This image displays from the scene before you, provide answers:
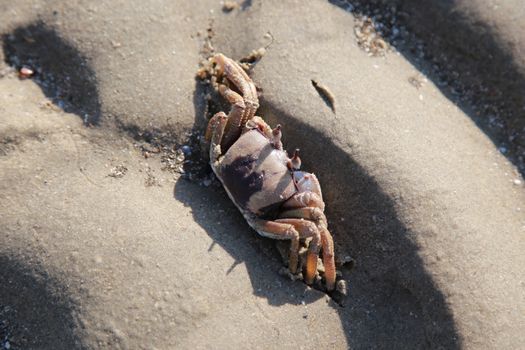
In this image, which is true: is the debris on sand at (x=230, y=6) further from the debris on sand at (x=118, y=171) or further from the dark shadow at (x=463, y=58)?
the debris on sand at (x=118, y=171)

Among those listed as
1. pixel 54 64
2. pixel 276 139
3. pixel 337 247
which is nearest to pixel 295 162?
pixel 276 139

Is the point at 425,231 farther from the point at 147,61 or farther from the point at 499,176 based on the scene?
the point at 147,61

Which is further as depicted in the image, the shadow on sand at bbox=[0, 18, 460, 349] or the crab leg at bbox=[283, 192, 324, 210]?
the crab leg at bbox=[283, 192, 324, 210]

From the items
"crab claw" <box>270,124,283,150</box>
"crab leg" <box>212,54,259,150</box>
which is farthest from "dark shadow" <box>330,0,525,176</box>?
"crab claw" <box>270,124,283,150</box>

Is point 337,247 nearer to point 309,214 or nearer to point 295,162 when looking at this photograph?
point 309,214

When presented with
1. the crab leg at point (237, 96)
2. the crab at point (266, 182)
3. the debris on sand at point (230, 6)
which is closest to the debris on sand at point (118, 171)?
the crab at point (266, 182)

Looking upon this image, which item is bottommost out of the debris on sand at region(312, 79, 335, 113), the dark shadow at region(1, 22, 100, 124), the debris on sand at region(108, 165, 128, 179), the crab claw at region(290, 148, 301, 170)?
the debris on sand at region(108, 165, 128, 179)

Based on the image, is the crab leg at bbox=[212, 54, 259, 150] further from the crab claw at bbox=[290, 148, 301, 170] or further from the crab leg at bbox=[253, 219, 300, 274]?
the crab leg at bbox=[253, 219, 300, 274]
